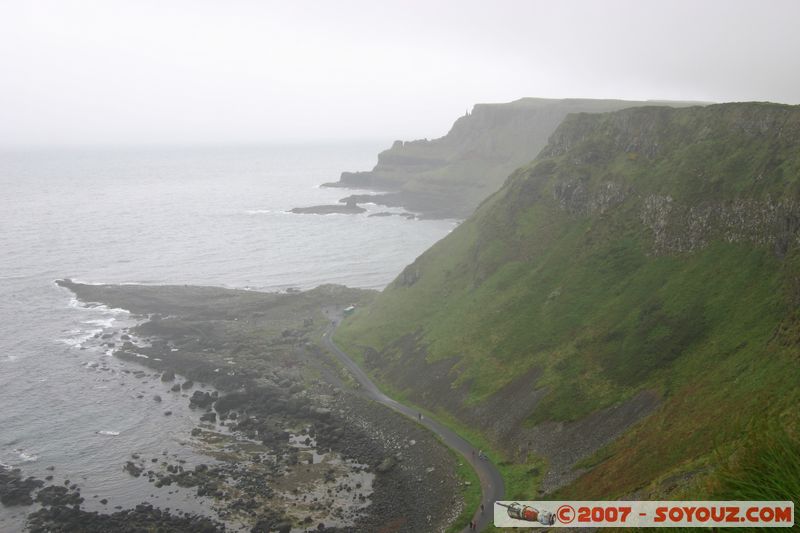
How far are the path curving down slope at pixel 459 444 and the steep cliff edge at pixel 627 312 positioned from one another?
2.39m

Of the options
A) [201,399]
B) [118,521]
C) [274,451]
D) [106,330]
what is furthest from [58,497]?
[106,330]

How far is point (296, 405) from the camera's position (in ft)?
260

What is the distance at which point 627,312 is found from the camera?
2854 inches

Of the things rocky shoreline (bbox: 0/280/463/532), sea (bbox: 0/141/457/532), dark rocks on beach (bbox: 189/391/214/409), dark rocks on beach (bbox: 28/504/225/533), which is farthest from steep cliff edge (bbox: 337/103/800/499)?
sea (bbox: 0/141/457/532)

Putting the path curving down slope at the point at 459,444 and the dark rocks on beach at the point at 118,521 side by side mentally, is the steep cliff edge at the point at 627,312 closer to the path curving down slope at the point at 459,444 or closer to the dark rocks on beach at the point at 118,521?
the path curving down slope at the point at 459,444

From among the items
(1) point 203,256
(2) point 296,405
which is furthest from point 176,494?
(1) point 203,256

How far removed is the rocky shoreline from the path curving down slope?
1.61 meters

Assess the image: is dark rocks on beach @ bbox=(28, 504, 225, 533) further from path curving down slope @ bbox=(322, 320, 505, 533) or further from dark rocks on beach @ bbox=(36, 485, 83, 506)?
path curving down slope @ bbox=(322, 320, 505, 533)

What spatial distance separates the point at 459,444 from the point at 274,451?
63.6 ft

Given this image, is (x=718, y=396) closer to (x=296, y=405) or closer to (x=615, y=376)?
(x=615, y=376)

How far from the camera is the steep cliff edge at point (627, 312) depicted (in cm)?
5003

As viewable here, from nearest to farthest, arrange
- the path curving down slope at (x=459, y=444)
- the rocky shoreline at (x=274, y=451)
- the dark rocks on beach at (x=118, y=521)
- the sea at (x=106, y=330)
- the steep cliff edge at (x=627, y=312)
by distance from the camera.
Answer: the steep cliff edge at (x=627, y=312) → the dark rocks on beach at (x=118, y=521) → the path curving down slope at (x=459, y=444) → the rocky shoreline at (x=274, y=451) → the sea at (x=106, y=330)

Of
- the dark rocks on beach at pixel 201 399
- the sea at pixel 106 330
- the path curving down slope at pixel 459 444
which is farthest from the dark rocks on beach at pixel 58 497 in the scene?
the path curving down slope at pixel 459 444

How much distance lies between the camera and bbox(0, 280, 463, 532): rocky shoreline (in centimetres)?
5656
